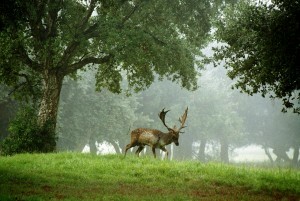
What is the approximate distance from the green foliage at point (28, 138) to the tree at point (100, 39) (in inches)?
28.3

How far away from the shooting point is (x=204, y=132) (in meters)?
62.7

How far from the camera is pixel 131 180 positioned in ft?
41.2

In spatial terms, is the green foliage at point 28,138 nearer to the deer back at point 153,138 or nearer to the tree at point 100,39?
the tree at point 100,39

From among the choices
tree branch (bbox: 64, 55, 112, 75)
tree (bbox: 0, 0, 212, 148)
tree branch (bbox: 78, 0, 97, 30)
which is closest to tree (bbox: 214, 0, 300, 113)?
tree (bbox: 0, 0, 212, 148)

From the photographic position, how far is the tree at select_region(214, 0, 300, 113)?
10.7m

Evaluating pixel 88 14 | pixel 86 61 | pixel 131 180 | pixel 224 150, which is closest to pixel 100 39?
pixel 88 14

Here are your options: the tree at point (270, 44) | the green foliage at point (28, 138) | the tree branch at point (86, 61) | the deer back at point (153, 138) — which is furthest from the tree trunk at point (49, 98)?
the tree at point (270, 44)

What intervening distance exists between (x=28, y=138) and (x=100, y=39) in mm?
7033

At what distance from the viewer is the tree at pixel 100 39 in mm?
19156

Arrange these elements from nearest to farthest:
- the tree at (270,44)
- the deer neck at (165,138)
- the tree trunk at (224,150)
Result: the tree at (270,44) → the deer neck at (165,138) → the tree trunk at (224,150)

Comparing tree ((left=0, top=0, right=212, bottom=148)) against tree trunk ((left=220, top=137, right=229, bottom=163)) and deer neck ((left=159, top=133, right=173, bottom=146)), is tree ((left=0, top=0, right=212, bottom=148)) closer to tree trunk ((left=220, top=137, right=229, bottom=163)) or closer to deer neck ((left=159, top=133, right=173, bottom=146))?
deer neck ((left=159, top=133, right=173, bottom=146))

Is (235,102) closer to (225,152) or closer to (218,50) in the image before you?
(225,152)

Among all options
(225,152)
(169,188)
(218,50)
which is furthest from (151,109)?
(169,188)

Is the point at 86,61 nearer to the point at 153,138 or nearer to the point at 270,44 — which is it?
the point at 153,138
